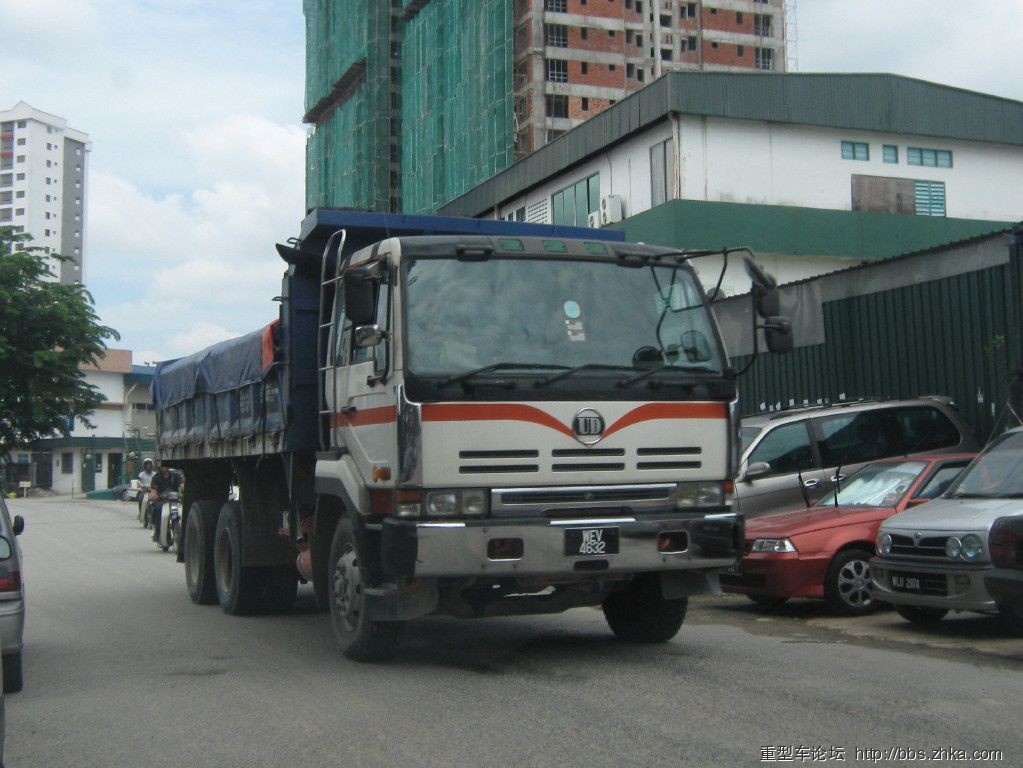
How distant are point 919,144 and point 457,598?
109 ft

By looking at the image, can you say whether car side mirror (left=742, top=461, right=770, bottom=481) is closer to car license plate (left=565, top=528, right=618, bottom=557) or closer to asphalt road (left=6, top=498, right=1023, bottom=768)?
asphalt road (left=6, top=498, right=1023, bottom=768)

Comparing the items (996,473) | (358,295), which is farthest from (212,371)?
(996,473)

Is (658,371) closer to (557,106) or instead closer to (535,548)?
(535,548)

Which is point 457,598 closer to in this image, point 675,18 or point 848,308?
point 848,308

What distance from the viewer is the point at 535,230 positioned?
9.43 m

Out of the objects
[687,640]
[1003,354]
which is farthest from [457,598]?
[1003,354]

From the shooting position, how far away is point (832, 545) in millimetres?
10938

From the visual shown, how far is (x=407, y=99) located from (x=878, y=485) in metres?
67.8

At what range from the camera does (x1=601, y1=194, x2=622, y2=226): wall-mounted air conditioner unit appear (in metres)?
36.1

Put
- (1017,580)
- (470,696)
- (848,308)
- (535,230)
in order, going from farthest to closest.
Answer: (848,308)
(535,230)
(1017,580)
(470,696)

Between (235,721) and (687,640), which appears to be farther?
(687,640)

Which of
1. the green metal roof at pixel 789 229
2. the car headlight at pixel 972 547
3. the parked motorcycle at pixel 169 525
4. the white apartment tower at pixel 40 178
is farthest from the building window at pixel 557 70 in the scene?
the white apartment tower at pixel 40 178

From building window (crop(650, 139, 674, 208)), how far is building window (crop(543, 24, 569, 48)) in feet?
132

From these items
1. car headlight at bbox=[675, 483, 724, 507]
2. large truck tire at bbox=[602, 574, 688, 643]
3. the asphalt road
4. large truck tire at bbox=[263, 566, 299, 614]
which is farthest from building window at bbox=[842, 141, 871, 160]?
car headlight at bbox=[675, 483, 724, 507]
